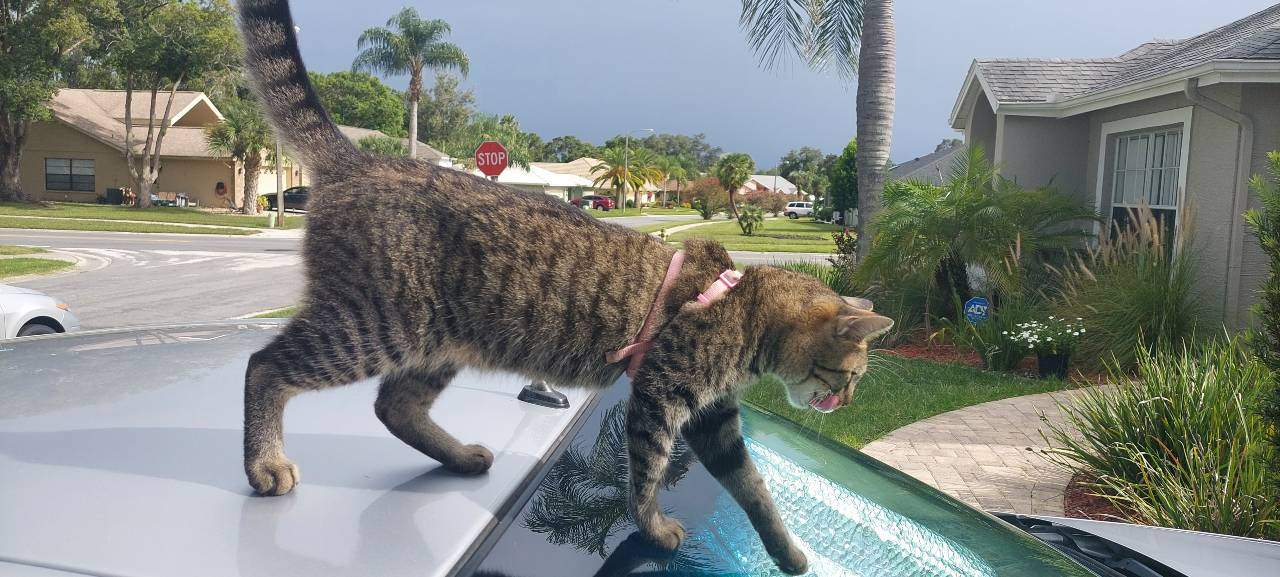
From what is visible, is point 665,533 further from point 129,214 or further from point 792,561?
point 129,214

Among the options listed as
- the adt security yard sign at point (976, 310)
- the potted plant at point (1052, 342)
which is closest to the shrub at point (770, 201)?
the adt security yard sign at point (976, 310)

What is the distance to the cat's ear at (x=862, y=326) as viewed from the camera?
267cm

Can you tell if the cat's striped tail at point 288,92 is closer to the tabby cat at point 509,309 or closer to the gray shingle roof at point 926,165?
the tabby cat at point 509,309

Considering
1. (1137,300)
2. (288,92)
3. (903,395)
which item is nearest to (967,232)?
(1137,300)

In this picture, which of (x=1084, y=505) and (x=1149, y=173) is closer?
(x=1084, y=505)

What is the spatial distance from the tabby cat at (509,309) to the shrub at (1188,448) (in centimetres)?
319

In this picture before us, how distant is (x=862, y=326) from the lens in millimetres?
2723

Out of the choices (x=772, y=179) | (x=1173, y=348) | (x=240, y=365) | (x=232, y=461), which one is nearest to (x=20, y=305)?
(x=240, y=365)

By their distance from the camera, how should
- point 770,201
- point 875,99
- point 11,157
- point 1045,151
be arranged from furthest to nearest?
point 770,201
point 11,157
point 1045,151
point 875,99

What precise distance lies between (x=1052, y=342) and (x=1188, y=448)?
15.7ft

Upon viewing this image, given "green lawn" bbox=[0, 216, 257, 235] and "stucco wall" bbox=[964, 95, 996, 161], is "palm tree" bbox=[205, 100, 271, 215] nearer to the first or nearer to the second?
→ "green lawn" bbox=[0, 216, 257, 235]

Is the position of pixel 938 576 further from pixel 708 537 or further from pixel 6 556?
pixel 6 556

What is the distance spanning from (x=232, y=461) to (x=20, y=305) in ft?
25.7

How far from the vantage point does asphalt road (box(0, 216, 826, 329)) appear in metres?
13.6
